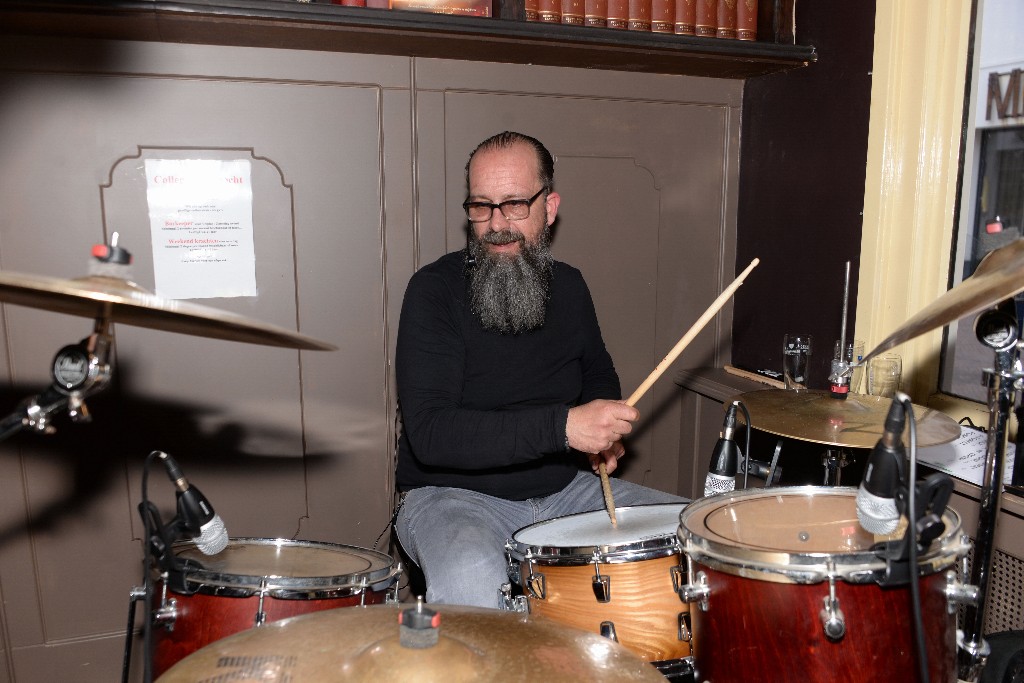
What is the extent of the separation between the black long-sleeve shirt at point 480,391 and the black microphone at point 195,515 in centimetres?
64

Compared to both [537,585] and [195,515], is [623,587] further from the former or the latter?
[195,515]

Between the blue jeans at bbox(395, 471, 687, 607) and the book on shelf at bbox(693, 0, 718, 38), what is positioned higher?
the book on shelf at bbox(693, 0, 718, 38)

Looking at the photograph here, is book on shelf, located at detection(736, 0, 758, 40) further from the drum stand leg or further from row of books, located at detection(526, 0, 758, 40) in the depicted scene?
the drum stand leg

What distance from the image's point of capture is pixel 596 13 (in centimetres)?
219

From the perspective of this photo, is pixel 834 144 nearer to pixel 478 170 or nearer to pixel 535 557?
pixel 478 170

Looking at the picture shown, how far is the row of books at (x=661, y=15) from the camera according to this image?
2.17 meters

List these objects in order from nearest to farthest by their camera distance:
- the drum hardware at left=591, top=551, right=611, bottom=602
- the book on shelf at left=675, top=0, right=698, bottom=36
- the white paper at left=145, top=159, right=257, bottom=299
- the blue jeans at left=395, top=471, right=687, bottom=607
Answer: the drum hardware at left=591, top=551, right=611, bottom=602, the blue jeans at left=395, top=471, right=687, bottom=607, the white paper at left=145, top=159, right=257, bottom=299, the book on shelf at left=675, top=0, right=698, bottom=36

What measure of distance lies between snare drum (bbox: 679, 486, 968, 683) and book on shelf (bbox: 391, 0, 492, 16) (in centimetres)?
152

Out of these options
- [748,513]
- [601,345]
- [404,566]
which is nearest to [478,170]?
[601,345]

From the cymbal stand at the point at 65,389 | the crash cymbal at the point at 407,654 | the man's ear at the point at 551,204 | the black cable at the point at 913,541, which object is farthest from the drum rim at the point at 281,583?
the man's ear at the point at 551,204

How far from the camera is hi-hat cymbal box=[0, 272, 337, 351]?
98cm

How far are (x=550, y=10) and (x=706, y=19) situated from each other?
1.59 ft

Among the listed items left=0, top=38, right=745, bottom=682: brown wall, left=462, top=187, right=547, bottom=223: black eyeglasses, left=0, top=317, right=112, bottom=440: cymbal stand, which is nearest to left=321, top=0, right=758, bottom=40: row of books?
left=0, top=38, right=745, bottom=682: brown wall

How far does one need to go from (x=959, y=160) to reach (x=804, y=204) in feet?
1.45
